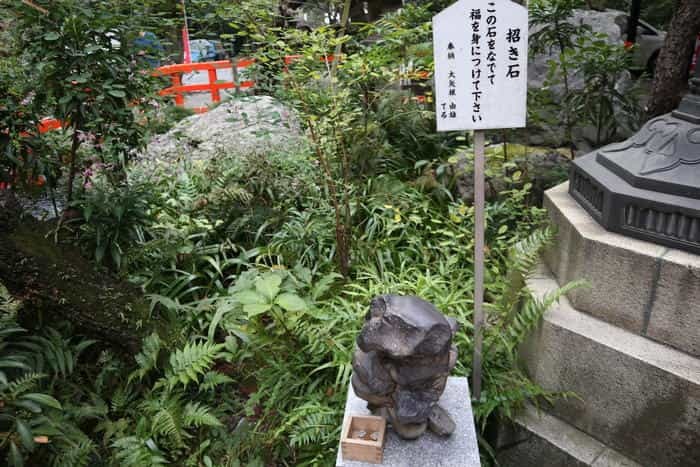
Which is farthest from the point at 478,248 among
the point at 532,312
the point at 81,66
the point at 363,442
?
the point at 81,66

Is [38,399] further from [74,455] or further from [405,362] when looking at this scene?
[405,362]

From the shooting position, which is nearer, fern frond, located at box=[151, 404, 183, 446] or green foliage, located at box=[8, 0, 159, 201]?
fern frond, located at box=[151, 404, 183, 446]

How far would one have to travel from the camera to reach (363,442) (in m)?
1.92

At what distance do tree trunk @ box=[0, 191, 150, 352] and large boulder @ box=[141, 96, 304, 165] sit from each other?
233 centimetres

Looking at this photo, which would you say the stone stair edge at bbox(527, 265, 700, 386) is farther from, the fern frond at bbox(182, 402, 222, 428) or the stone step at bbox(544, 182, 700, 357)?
the fern frond at bbox(182, 402, 222, 428)

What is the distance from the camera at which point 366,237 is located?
4.02 metres

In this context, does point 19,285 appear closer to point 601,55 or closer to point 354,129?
point 354,129

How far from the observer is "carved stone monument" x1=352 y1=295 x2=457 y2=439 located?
1.74 m

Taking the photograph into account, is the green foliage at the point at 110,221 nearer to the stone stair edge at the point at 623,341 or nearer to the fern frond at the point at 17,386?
the fern frond at the point at 17,386

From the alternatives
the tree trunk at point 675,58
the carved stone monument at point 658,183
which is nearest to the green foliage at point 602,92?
the tree trunk at point 675,58

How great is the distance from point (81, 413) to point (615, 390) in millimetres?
2852

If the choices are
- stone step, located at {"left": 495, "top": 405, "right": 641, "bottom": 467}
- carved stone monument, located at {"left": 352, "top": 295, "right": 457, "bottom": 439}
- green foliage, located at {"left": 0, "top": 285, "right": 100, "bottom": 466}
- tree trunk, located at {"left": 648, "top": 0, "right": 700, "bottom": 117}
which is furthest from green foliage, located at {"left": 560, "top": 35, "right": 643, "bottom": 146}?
green foliage, located at {"left": 0, "top": 285, "right": 100, "bottom": 466}

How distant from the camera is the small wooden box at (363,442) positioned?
1925mm

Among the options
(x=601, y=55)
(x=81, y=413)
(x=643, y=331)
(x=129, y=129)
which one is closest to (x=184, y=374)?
(x=81, y=413)
